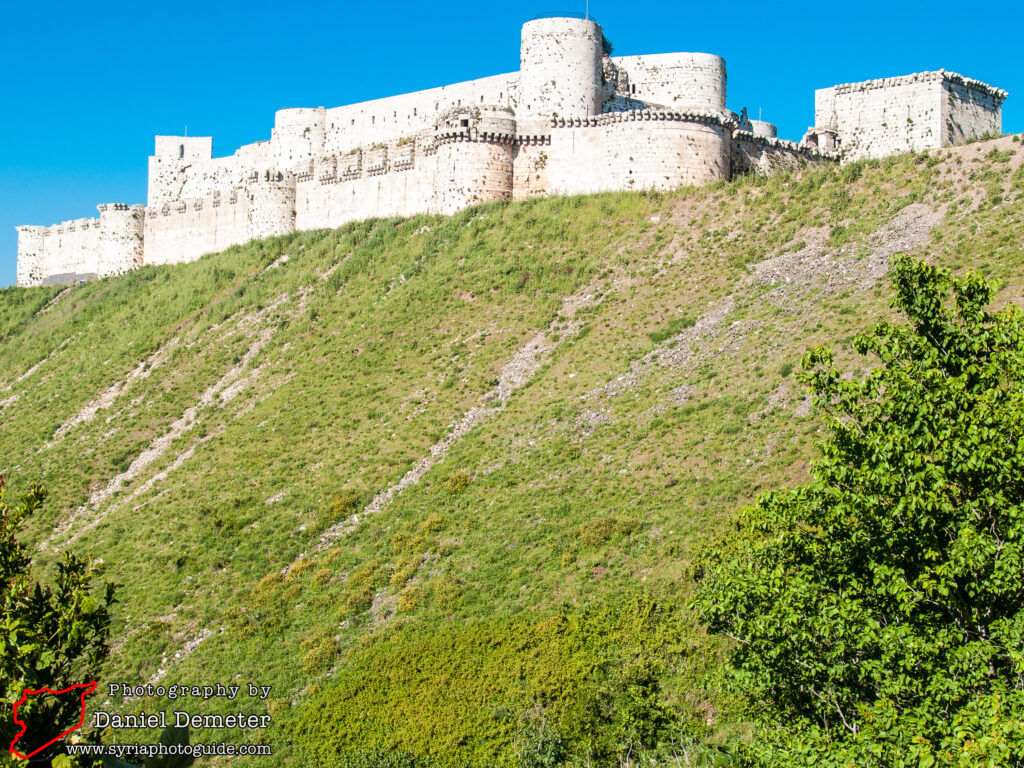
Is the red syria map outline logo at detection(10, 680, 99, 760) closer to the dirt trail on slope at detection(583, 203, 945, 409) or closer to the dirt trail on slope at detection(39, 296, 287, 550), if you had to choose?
the dirt trail on slope at detection(583, 203, 945, 409)

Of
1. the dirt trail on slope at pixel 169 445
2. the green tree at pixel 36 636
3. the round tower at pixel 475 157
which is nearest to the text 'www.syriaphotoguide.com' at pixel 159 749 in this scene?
the green tree at pixel 36 636

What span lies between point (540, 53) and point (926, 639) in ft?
112

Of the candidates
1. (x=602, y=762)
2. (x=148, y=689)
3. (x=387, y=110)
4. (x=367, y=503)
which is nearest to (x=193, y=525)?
(x=367, y=503)

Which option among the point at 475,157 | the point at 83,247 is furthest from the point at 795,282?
the point at 83,247

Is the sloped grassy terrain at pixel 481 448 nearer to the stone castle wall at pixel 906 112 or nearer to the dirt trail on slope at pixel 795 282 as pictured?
the dirt trail on slope at pixel 795 282

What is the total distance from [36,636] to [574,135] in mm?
32976

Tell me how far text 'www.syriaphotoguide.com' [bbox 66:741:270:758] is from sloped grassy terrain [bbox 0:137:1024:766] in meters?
0.62

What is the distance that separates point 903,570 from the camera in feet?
38.6

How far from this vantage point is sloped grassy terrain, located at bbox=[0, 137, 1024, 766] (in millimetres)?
19188

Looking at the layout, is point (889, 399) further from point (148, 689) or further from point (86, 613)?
point (148, 689)

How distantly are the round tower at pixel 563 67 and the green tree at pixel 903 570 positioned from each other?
29.6 metres

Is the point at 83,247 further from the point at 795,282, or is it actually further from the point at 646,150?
the point at 795,282

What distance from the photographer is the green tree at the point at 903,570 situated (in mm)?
10812

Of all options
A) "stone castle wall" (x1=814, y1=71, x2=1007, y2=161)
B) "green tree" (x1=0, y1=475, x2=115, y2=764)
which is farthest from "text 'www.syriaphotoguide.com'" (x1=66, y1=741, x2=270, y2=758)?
"stone castle wall" (x1=814, y1=71, x2=1007, y2=161)
